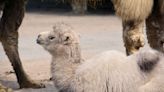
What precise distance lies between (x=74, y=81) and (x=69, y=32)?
1.31 feet

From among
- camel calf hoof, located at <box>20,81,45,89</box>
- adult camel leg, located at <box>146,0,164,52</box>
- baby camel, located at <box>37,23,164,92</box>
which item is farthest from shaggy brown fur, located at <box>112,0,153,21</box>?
camel calf hoof, located at <box>20,81,45,89</box>

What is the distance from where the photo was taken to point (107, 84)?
11.4 feet

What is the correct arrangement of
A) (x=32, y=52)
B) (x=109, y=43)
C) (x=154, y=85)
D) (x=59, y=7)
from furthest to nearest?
(x=59, y=7) < (x=109, y=43) < (x=32, y=52) < (x=154, y=85)

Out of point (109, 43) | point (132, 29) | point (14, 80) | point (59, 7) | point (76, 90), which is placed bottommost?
point (59, 7)

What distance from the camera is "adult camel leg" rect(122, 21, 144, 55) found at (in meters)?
4.82

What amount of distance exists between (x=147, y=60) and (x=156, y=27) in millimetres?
1893

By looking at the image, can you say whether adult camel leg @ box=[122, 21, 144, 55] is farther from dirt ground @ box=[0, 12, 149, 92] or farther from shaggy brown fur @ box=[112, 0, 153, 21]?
dirt ground @ box=[0, 12, 149, 92]

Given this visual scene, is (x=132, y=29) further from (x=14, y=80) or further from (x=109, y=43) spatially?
(x=109, y=43)

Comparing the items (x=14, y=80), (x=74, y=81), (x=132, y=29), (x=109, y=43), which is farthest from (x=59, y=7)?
(x=74, y=81)

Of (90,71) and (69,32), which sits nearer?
(90,71)

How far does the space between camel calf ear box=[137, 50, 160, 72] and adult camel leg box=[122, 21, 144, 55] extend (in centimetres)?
130

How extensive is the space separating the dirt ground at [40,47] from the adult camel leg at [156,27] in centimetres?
108

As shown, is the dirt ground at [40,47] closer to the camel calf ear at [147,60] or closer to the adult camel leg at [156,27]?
the adult camel leg at [156,27]

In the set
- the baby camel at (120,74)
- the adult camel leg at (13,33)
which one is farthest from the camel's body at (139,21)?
the adult camel leg at (13,33)
